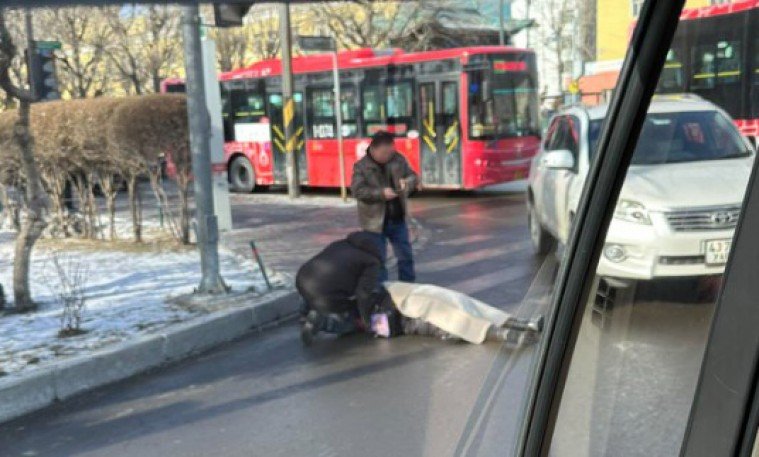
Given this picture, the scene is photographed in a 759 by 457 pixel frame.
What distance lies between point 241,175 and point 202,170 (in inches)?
493

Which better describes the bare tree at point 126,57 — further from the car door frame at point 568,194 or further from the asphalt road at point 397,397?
the car door frame at point 568,194

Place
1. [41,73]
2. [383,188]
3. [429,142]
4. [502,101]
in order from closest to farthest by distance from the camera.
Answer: [383,188] < [41,73] < [502,101] < [429,142]

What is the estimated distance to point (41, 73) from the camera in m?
7.69

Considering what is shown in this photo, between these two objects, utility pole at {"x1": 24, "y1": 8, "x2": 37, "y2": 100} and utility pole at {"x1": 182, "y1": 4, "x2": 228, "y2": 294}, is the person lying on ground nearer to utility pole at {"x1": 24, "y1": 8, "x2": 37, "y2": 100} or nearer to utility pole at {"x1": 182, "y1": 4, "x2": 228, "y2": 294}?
utility pole at {"x1": 182, "y1": 4, "x2": 228, "y2": 294}

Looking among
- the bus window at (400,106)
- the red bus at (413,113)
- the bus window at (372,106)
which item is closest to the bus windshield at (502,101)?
the red bus at (413,113)

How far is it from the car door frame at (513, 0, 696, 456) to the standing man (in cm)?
512

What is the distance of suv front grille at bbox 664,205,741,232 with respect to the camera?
3.86 feet

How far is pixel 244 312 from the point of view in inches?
253

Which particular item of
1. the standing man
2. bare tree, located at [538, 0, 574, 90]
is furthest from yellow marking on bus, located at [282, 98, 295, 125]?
bare tree, located at [538, 0, 574, 90]

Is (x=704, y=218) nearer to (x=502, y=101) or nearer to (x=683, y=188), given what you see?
(x=683, y=188)

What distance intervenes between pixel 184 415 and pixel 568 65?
3.23m

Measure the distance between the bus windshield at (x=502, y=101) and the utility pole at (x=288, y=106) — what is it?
13.3ft

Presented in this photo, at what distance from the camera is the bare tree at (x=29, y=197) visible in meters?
6.78

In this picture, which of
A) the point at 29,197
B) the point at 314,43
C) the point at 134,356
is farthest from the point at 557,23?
the point at 314,43
